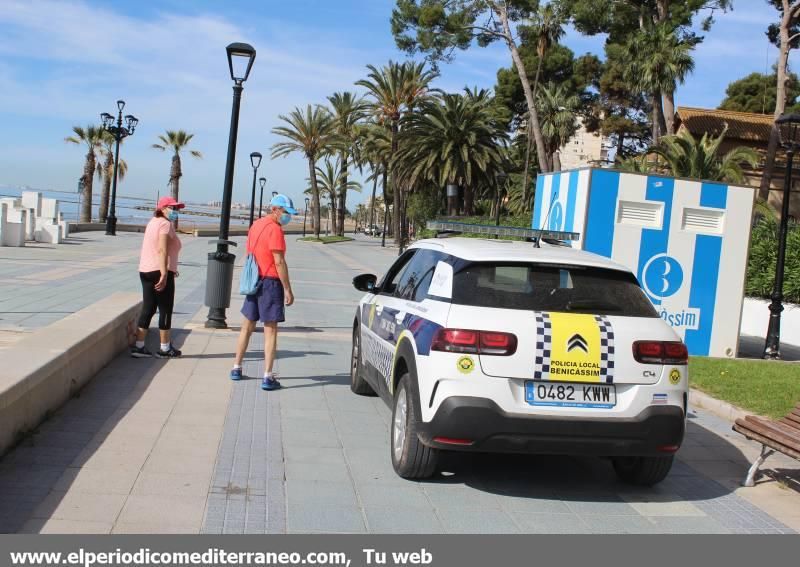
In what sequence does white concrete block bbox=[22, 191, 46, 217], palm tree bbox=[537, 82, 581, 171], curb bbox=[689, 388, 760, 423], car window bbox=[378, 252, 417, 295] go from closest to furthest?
car window bbox=[378, 252, 417, 295], curb bbox=[689, 388, 760, 423], white concrete block bbox=[22, 191, 46, 217], palm tree bbox=[537, 82, 581, 171]

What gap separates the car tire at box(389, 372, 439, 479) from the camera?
535 cm

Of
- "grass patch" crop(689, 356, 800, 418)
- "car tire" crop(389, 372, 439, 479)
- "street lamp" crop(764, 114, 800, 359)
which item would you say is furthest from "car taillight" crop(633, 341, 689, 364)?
"street lamp" crop(764, 114, 800, 359)

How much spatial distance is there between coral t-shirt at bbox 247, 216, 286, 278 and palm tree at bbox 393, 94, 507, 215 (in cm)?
3877

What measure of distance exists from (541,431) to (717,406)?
4.39 metres

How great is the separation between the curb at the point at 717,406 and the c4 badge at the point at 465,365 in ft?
14.3

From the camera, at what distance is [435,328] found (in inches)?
203

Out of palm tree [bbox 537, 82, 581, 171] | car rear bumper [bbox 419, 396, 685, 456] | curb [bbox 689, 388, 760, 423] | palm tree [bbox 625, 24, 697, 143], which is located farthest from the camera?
palm tree [bbox 537, 82, 581, 171]

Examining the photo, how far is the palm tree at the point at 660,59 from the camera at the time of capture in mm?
36812

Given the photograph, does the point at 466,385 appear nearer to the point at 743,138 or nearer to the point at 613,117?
the point at 743,138

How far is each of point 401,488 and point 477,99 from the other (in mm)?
46261

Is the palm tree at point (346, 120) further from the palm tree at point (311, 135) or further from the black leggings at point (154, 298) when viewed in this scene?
the black leggings at point (154, 298)

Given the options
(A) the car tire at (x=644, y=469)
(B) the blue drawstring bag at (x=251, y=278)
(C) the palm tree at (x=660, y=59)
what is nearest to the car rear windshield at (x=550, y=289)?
(A) the car tire at (x=644, y=469)

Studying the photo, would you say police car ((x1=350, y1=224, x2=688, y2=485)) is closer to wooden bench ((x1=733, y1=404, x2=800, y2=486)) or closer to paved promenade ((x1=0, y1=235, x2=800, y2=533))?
paved promenade ((x1=0, y1=235, x2=800, y2=533))
